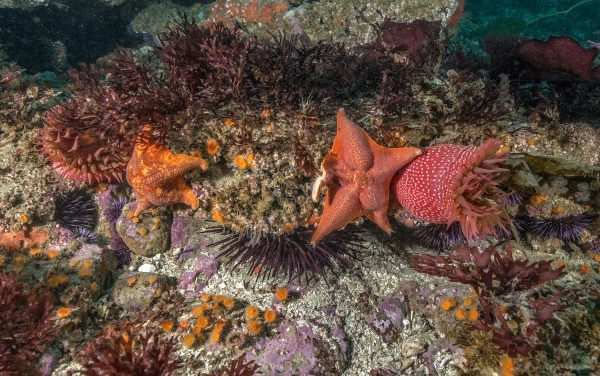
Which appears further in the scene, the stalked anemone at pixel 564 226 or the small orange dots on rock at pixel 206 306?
the stalked anemone at pixel 564 226

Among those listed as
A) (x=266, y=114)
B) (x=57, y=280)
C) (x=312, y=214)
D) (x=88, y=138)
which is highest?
(x=266, y=114)

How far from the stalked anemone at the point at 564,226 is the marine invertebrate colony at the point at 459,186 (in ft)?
6.90

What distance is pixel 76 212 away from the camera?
6.00 meters

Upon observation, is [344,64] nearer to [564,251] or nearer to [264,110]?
[264,110]

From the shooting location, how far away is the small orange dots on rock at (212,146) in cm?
463

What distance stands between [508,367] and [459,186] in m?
1.82

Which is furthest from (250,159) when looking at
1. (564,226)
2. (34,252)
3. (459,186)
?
(564,226)

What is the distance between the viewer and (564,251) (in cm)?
556

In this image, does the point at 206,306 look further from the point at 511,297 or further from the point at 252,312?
the point at 511,297

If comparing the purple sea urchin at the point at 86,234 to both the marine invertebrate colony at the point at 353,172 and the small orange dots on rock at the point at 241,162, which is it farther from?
the marine invertebrate colony at the point at 353,172

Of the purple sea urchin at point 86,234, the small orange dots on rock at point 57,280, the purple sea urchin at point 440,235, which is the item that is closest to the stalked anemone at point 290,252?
the purple sea urchin at point 440,235

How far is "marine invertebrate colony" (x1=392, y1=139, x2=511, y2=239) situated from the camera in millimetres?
3650

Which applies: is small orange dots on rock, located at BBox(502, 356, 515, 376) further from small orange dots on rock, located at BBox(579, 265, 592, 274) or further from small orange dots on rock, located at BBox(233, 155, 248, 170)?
small orange dots on rock, located at BBox(233, 155, 248, 170)

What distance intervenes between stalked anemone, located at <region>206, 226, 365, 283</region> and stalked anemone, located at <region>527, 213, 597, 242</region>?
2.72 m
